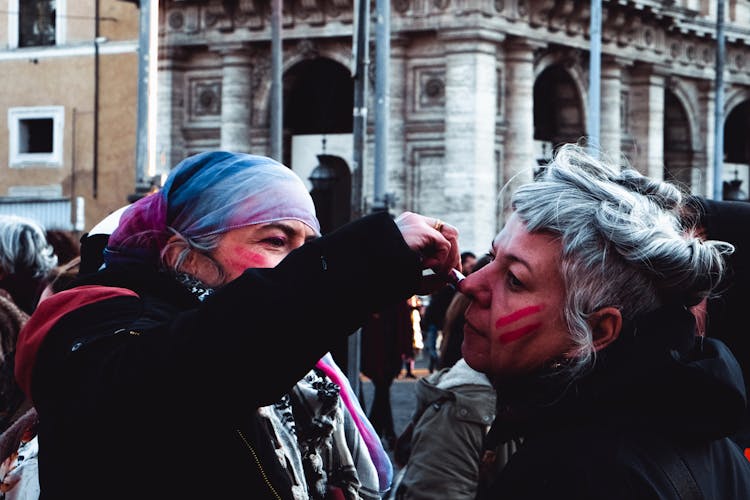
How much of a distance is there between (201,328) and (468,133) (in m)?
25.9

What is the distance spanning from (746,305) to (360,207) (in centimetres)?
1368

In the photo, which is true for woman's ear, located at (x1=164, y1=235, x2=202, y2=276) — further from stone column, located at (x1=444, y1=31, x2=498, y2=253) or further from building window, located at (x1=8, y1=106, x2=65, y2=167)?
building window, located at (x1=8, y1=106, x2=65, y2=167)

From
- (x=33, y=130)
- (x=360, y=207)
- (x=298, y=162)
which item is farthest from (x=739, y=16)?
(x=360, y=207)

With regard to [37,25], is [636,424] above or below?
below

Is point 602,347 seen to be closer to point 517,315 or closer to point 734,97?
point 517,315

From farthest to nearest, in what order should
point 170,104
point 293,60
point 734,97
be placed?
1. point 734,97
2. point 170,104
3. point 293,60

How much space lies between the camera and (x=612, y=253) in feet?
8.02

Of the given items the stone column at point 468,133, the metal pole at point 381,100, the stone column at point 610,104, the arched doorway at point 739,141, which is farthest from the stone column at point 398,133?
the arched doorway at point 739,141

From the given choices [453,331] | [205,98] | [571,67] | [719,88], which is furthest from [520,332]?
[571,67]

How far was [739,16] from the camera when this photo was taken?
37.4 metres

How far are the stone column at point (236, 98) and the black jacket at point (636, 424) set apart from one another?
2804 cm

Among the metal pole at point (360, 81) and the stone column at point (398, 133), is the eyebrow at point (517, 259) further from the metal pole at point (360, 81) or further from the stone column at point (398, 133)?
the stone column at point (398, 133)

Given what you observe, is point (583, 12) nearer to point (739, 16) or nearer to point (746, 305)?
point (739, 16)

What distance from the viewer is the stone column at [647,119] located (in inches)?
1291
